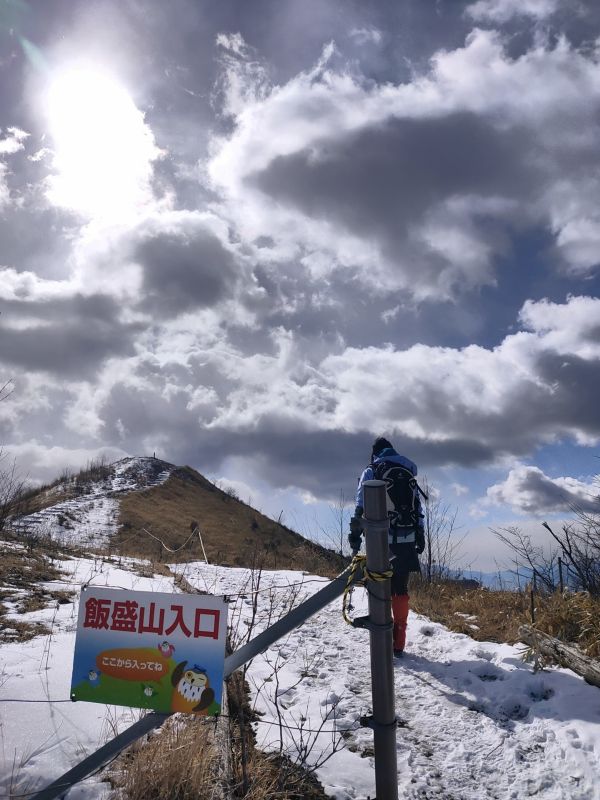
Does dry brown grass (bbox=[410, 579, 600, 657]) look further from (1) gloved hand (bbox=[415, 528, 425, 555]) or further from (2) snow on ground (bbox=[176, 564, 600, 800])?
(1) gloved hand (bbox=[415, 528, 425, 555])

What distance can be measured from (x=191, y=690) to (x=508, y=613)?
614cm

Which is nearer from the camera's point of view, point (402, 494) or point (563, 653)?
Answer: point (563, 653)

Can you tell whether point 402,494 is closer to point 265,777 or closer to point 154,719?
point 265,777

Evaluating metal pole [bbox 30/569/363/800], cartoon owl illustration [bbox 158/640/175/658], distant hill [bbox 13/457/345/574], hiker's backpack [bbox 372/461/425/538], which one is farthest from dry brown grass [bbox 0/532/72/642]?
distant hill [bbox 13/457/345/574]

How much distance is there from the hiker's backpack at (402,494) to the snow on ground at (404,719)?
151 centimetres

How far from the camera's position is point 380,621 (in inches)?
99.8

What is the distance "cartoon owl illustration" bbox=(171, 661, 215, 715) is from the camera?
242 cm

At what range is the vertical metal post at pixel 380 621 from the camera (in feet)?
8.32

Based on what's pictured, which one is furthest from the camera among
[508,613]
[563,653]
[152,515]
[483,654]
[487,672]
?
[152,515]

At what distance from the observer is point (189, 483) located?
41812 millimetres

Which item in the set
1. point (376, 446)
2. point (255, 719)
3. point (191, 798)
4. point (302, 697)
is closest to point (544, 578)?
point (376, 446)

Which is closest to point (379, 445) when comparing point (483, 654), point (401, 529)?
point (401, 529)

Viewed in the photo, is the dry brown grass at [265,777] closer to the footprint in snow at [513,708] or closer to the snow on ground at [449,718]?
the snow on ground at [449,718]

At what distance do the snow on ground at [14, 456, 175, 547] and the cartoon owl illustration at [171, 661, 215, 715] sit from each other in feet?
62.7
